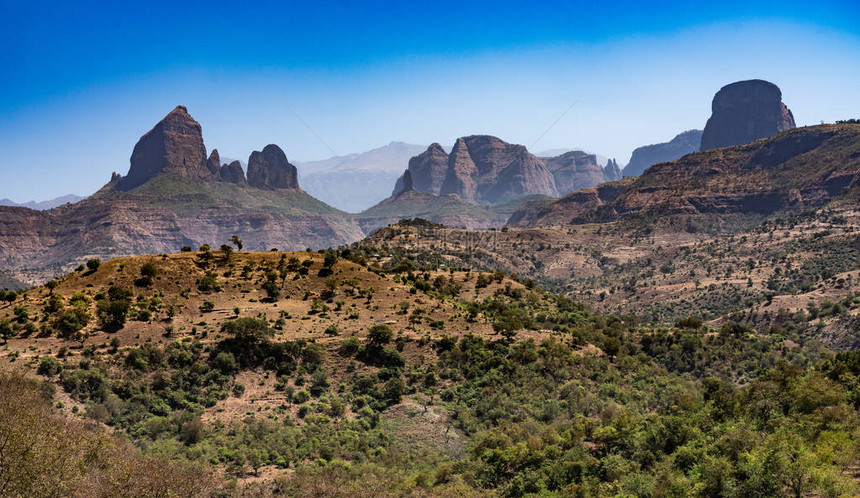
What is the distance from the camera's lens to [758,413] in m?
33.8

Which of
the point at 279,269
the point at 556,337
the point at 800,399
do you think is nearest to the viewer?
the point at 800,399

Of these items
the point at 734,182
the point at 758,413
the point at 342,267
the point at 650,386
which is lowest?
the point at 650,386

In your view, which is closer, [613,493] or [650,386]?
[613,493]

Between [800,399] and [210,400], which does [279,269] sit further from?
[800,399]

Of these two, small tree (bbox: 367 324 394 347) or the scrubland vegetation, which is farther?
small tree (bbox: 367 324 394 347)

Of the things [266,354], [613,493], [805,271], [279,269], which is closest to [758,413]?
[613,493]

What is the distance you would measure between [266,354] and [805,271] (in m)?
119

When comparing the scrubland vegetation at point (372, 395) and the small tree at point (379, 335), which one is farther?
the small tree at point (379, 335)

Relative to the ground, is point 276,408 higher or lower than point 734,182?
lower

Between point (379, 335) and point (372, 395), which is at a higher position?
point (379, 335)

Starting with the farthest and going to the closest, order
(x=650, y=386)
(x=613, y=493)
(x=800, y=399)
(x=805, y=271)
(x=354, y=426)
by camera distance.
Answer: (x=805, y=271), (x=650, y=386), (x=354, y=426), (x=800, y=399), (x=613, y=493)

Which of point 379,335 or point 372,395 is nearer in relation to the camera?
point 372,395

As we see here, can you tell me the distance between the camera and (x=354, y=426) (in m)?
40.2

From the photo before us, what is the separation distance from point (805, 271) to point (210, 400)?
4914 inches
